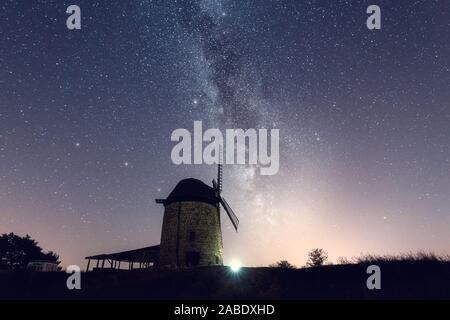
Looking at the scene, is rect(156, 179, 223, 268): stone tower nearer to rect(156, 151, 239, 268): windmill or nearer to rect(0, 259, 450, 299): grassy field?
rect(156, 151, 239, 268): windmill

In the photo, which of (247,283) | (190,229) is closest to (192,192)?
(190,229)

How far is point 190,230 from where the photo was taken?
24.7 metres

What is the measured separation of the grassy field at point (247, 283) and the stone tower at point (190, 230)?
18.6ft

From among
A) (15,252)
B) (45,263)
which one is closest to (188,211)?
(45,263)

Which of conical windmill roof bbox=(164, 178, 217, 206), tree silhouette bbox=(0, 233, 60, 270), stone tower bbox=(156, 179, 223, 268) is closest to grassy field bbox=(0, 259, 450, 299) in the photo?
stone tower bbox=(156, 179, 223, 268)

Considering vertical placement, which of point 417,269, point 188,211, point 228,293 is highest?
point 188,211

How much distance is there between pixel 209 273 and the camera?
17.4 meters

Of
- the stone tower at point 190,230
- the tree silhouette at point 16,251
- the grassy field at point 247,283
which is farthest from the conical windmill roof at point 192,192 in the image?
the tree silhouette at point 16,251

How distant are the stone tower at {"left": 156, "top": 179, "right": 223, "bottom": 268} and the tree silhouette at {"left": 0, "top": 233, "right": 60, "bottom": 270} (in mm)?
22028

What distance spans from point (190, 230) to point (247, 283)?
9.41m

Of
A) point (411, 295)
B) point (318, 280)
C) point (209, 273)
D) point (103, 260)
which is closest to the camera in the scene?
point (411, 295)
